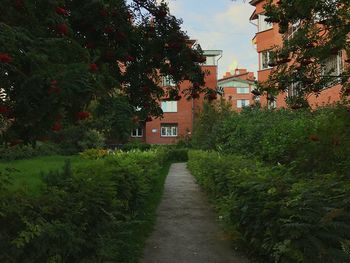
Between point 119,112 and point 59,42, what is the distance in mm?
667

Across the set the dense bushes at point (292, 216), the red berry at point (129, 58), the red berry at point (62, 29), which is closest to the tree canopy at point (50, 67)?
the red berry at point (62, 29)

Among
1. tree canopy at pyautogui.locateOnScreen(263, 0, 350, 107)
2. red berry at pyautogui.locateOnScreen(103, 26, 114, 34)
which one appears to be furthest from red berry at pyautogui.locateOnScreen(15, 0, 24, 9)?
tree canopy at pyautogui.locateOnScreen(263, 0, 350, 107)

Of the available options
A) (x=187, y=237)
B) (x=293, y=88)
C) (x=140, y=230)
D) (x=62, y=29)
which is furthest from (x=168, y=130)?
(x=62, y=29)

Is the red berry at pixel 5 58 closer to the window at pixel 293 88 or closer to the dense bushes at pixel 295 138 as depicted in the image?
the dense bushes at pixel 295 138

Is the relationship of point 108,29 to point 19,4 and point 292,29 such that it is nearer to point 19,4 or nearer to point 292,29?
point 19,4

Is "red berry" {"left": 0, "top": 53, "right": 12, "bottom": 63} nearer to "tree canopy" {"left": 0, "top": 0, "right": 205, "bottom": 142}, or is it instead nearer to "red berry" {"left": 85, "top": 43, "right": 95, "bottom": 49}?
"tree canopy" {"left": 0, "top": 0, "right": 205, "bottom": 142}

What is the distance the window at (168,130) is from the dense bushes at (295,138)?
32.2 meters

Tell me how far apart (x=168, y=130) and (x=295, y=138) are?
147ft

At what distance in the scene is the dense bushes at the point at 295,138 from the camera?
557 cm

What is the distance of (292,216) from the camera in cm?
514

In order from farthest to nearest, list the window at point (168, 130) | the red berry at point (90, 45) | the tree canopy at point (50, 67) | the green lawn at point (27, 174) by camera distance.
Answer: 1. the window at point (168, 130)
2. the red berry at point (90, 45)
3. the green lawn at point (27, 174)
4. the tree canopy at point (50, 67)

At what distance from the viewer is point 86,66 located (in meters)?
3.28

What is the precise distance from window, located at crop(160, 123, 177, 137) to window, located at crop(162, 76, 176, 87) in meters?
46.2

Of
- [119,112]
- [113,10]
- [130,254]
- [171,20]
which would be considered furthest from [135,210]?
[119,112]
